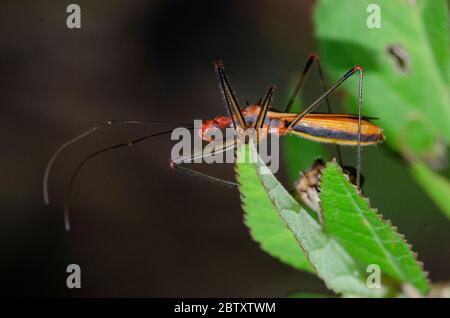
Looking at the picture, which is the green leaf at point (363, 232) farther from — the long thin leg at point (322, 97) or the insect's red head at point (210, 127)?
the insect's red head at point (210, 127)

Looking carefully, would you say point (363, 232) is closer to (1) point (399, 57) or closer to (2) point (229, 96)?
(1) point (399, 57)

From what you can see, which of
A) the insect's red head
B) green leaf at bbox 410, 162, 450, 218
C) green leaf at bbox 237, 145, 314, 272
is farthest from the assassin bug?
green leaf at bbox 237, 145, 314, 272

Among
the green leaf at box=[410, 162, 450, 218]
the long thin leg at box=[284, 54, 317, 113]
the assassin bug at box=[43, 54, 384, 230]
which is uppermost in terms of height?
the long thin leg at box=[284, 54, 317, 113]

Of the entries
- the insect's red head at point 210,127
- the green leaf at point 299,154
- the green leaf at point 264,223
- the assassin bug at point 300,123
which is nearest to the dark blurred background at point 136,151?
the insect's red head at point 210,127

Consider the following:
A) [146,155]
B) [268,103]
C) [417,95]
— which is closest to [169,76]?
[146,155]

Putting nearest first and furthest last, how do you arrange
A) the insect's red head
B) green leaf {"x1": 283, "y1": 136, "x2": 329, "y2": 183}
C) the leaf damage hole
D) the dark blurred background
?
green leaf {"x1": 283, "y1": 136, "x2": 329, "y2": 183}, the leaf damage hole, the insect's red head, the dark blurred background

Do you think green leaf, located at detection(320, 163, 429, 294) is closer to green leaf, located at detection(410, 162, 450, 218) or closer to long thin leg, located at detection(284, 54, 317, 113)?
green leaf, located at detection(410, 162, 450, 218)

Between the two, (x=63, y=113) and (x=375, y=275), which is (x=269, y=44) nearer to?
(x=63, y=113)

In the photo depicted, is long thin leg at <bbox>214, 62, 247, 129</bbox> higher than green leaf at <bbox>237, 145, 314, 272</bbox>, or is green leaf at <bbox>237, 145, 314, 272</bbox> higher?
long thin leg at <bbox>214, 62, 247, 129</bbox>

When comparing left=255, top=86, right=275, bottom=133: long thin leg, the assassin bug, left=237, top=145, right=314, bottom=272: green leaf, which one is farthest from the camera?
left=255, top=86, right=275, bottom=133: long thin leg
